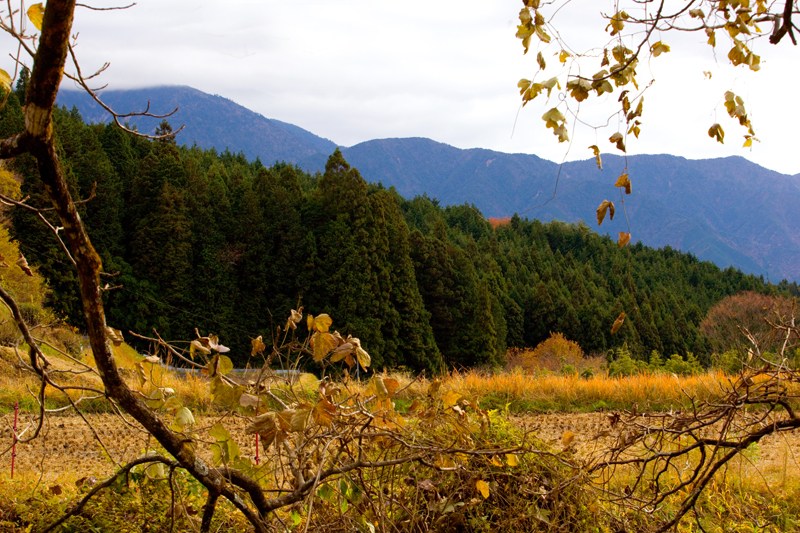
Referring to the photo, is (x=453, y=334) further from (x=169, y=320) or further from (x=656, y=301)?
(x=656, y=301)

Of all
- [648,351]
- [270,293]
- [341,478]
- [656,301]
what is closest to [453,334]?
[270,293]

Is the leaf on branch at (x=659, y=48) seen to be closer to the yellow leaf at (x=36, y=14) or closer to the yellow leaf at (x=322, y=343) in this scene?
the yellow leaf at (x=322, y=343)

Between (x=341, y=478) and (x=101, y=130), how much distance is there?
40.7 m

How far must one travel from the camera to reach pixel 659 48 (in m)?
1.66

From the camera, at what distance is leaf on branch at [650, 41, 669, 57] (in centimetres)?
165

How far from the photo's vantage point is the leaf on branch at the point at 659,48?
1648mm

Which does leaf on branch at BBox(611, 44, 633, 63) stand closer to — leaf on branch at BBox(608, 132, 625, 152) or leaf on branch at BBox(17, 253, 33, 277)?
leaf on branch at BBox(608, 132, 625, 152)

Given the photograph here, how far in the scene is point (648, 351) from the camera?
42.2 meters

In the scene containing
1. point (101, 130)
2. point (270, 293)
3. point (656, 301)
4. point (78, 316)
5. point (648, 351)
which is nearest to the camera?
point (78, 316)

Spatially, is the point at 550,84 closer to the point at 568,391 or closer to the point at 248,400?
the point at 248,400

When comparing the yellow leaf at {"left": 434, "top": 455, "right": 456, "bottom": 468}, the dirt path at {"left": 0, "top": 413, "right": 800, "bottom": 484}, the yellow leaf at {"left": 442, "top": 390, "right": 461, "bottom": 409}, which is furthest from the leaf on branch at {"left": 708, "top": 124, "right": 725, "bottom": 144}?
the dirt path at {"left": 0, "top": 413, "right": 800, "bottom": 484}

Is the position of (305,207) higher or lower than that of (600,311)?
higher

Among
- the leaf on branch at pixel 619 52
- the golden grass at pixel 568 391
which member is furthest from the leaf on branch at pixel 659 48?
the golden grass at pixel 568 391

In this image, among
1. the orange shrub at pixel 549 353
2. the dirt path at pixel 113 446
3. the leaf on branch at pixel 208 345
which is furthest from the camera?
the orange shrub at pixel 549 353
